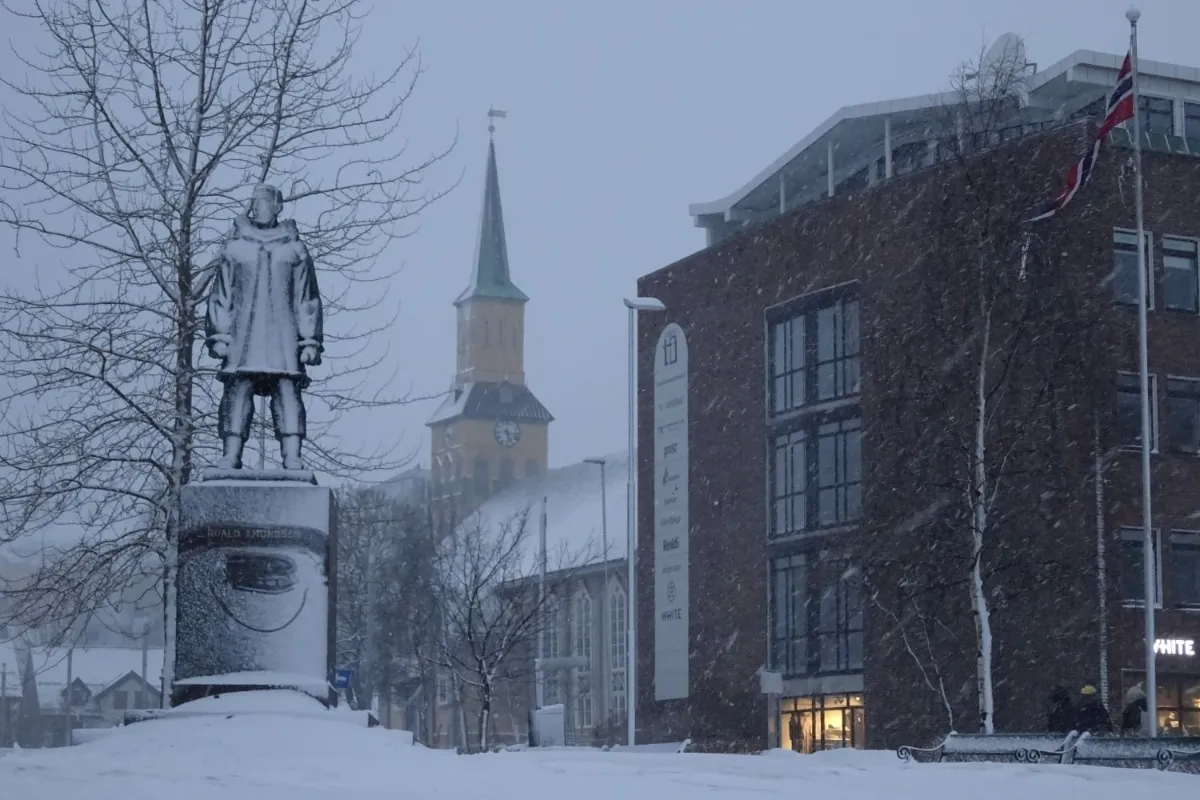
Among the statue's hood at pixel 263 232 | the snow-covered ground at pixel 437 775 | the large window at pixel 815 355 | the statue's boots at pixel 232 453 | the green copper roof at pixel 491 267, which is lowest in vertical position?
the snow-covered ground at pixel 437 775

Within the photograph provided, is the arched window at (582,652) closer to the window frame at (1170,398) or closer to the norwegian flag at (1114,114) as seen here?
the window frame at (1170,398)

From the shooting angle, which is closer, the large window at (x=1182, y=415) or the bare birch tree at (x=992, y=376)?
the bare birch tree at (x=992, y=376)

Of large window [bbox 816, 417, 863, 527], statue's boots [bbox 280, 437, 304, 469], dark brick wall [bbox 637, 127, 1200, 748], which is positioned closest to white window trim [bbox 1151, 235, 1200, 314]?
dark brick wall [bbox 637, 127, 1200, 748]

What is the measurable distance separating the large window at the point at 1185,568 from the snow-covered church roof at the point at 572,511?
4961 centimetres

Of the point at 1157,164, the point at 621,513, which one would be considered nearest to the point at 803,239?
the point at 1157,164

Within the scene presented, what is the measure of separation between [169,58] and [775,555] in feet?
99.1

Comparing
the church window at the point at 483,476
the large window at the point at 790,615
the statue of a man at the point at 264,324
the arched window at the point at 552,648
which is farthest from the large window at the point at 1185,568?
the church window at the point at 483,476

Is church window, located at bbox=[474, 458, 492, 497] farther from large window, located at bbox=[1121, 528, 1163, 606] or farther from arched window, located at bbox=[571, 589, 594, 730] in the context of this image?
large window, located at bbox=[1121, 528, 1163, 606]

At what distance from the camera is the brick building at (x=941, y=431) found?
39.0 meters

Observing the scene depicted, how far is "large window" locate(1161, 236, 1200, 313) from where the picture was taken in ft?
134

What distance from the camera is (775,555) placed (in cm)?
5038

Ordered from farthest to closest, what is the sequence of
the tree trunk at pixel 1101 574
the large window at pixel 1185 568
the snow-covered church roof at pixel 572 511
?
the snow-covered church roof at pixel 572 511 → the large window at pixel 1185 568 → the tree trunk at pixel 1101 574

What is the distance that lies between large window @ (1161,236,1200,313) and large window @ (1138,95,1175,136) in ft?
15.0

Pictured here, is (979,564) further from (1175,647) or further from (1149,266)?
(1149,266)
